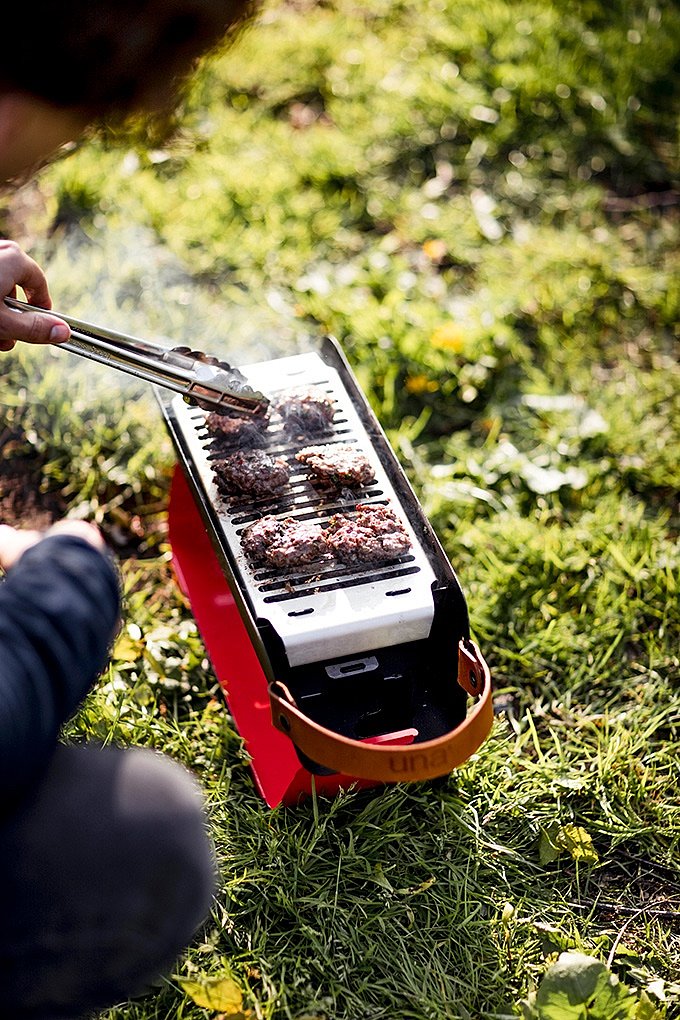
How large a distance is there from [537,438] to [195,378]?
49.1 inches

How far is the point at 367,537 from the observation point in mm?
1875

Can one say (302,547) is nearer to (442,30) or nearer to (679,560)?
(679,560)

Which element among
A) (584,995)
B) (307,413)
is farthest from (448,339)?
(584,995)

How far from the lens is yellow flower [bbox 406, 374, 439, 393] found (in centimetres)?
298

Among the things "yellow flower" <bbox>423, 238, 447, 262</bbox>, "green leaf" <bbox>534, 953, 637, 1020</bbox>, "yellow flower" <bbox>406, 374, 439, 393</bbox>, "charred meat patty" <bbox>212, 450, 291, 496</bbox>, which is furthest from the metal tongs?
"yellow flower" <bbox>423, 238, 447, 262</bbox>

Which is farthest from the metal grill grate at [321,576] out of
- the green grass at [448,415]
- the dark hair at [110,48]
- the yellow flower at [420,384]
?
the yellow flower at [420,384]

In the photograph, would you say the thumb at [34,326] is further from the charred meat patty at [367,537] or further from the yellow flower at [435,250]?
the yellow flower at [435,250]

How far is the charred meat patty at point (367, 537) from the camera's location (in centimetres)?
186

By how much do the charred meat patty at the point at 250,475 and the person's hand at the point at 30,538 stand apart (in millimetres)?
327

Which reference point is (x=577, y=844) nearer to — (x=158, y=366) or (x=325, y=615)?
(x=325, y=615)

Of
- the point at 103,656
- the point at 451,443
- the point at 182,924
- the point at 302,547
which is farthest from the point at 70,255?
the point at 182,924

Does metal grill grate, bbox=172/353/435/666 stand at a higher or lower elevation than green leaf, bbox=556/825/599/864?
higher

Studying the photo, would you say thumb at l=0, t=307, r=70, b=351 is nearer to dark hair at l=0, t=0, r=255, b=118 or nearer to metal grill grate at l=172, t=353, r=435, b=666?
metal grill grate at l=172, t=353, r=435, b=666

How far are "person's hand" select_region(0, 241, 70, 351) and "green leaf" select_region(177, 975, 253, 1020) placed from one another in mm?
1210
